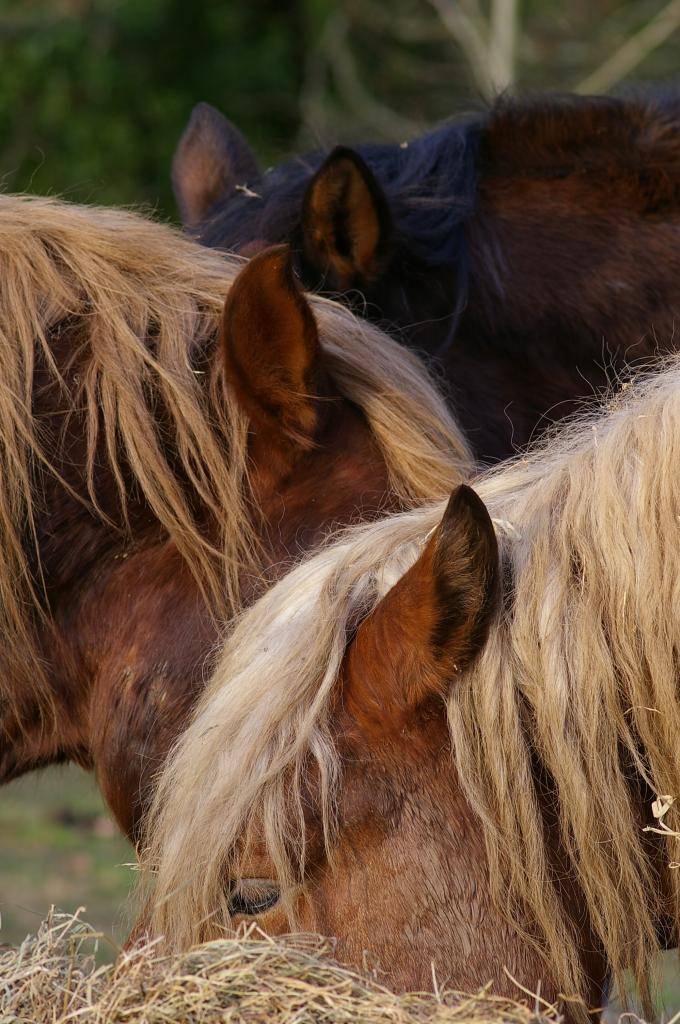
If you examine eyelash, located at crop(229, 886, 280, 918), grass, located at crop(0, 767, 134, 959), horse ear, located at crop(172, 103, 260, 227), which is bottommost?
grass, located at crop(0, 767, 134, 959)

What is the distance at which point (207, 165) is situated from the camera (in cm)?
353

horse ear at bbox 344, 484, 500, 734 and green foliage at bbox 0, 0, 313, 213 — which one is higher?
green foliage at bbox 0, 0, 313, 213

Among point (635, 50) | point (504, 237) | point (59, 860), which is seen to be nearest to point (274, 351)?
point (504, 237)

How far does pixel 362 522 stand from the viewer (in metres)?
2.20

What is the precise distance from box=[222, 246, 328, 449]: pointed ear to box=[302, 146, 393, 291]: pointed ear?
0.63 m

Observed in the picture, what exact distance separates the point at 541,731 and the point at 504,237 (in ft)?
5.75

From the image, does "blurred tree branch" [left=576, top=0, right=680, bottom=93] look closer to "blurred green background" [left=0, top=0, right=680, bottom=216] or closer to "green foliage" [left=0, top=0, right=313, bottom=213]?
"blurred green background" [left=0, top=0, right=680, bottom=216]

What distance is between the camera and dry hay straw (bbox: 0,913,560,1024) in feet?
4.86

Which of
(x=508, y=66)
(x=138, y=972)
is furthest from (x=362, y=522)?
(x=508, y=66)

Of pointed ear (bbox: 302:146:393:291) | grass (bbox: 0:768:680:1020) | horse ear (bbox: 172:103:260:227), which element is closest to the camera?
pointed ear (bbox: 302:146:393:291)

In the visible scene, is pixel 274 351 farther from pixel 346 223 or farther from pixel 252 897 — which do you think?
pixel 252 897

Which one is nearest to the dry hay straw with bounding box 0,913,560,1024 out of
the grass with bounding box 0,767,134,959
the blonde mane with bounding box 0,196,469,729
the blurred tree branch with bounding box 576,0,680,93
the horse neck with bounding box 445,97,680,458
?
the blonde mane with bounding box 0,196,469,729

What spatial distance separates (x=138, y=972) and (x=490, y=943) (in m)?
0.43

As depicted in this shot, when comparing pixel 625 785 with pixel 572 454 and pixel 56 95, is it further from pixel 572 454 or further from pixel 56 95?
pixel 56 95
